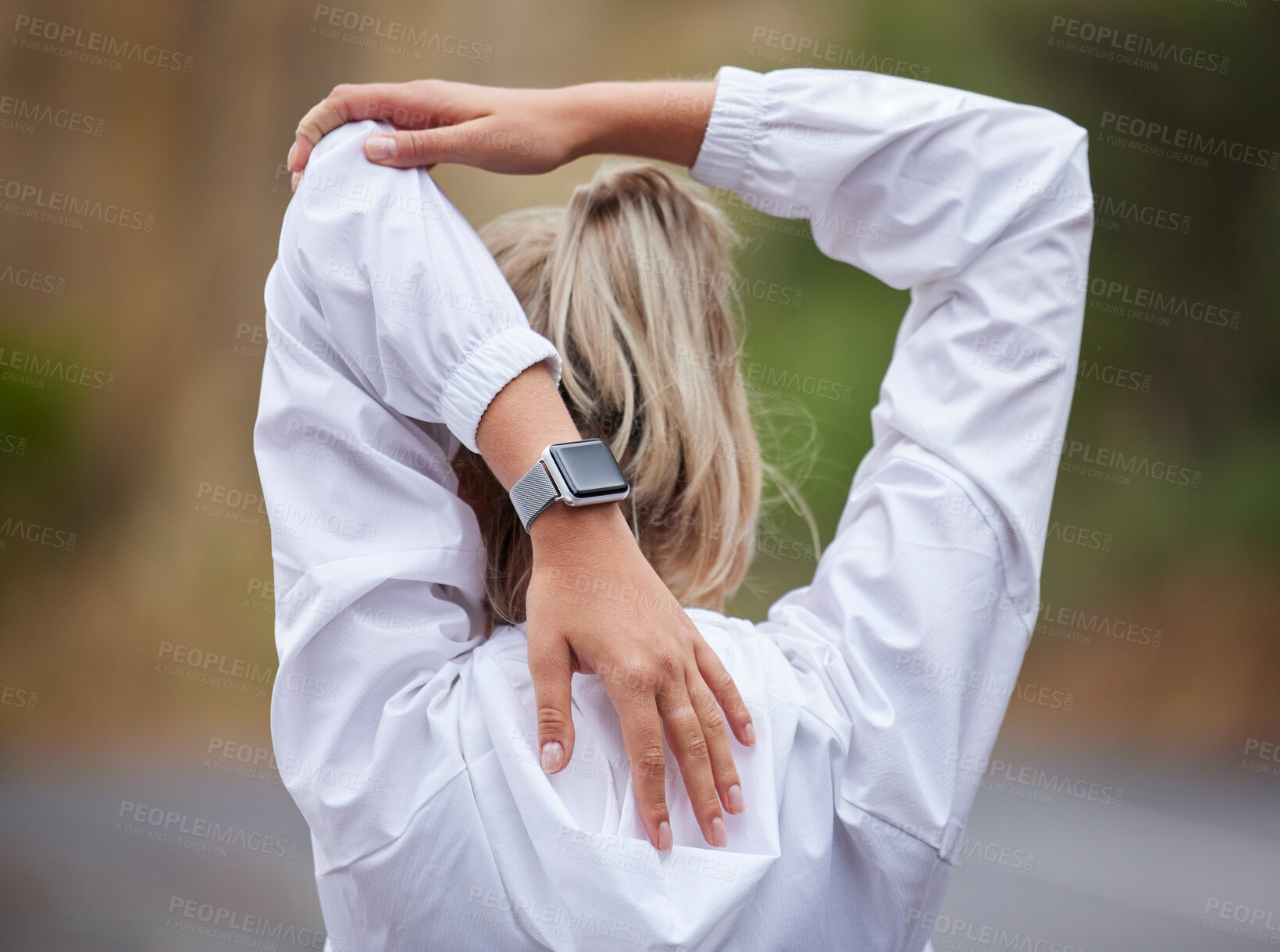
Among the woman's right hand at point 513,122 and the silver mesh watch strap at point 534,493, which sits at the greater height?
the woman's right hand at point 513,122

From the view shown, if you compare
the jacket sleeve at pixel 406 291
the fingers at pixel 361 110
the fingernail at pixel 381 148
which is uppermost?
the fingers at pixel 361 110

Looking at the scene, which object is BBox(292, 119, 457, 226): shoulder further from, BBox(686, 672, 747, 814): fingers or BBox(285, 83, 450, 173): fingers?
BBox(686, 672, 747, 814): fingers

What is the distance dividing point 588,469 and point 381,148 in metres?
0.25

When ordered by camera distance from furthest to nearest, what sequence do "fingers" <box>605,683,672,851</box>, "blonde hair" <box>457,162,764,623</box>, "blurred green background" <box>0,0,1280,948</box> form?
"blurred green background" <box>0,0,1280,948</box> → "blonde hair" <box>457,162,764,623</box> → "fingers" <box>605,683,672,851</box>

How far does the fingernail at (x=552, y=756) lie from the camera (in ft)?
1.75

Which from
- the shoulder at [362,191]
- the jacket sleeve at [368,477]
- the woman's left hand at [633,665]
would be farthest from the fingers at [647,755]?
the shoulder at [362,191]

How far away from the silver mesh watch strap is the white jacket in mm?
50

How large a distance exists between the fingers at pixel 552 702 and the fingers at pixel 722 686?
80mm

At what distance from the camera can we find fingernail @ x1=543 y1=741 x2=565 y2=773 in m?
0.53

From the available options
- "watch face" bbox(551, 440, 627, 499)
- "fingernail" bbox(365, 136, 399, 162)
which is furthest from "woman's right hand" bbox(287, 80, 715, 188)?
"watch face" bbox(551, 440, 627, 499)

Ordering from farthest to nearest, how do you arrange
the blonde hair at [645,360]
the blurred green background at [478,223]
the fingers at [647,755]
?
the blurred green background at [478,223]
the blonde hair at [645,360]
the fingers at [647,755]

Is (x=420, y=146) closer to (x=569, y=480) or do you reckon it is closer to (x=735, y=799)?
(x=569, y=480)

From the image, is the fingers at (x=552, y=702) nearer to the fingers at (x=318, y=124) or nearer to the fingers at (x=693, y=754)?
the fingers at (x=693, y=754)

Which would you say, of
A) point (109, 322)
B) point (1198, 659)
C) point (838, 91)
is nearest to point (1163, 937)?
point (1198, 659)
